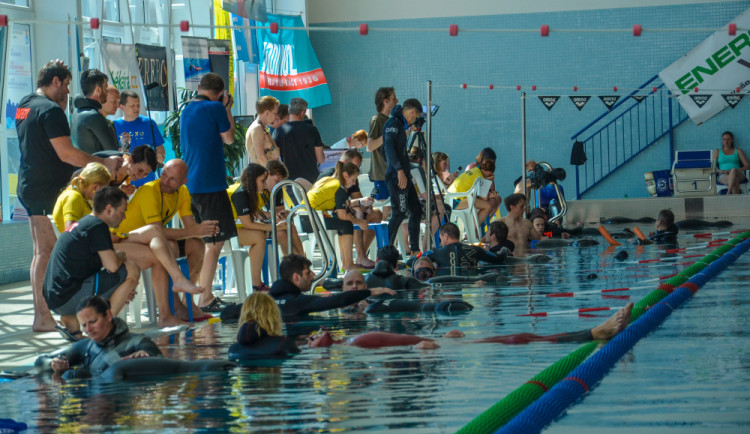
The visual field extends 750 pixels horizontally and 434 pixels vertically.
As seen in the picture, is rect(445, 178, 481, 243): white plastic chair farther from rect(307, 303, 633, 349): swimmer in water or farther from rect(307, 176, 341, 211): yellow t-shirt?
rect(307, 303, 633, 349): swimmer in water

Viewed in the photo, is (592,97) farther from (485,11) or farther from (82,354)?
(82,354)

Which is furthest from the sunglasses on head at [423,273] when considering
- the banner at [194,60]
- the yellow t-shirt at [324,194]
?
the banner at [194,60]

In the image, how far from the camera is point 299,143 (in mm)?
9297

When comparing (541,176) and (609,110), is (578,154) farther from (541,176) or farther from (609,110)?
(541,176)

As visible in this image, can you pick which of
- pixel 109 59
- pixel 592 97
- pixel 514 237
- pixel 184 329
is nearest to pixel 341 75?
pixel 592 97

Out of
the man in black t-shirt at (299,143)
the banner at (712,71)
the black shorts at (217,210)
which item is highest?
the banner at (712,71)

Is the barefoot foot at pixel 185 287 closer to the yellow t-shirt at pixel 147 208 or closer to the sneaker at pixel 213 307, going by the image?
the yellow t-shirt at pixel 147 208

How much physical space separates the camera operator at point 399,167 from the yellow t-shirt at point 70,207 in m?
3.77

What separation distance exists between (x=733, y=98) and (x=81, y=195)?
14091 mm

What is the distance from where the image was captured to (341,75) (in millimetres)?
19156

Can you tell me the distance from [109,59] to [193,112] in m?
2.25

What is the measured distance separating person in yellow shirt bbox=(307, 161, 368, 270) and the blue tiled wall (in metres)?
9.90

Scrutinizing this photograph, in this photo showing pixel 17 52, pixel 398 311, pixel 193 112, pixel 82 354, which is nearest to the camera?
pixel 82 354

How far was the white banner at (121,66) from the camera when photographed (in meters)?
9.20
